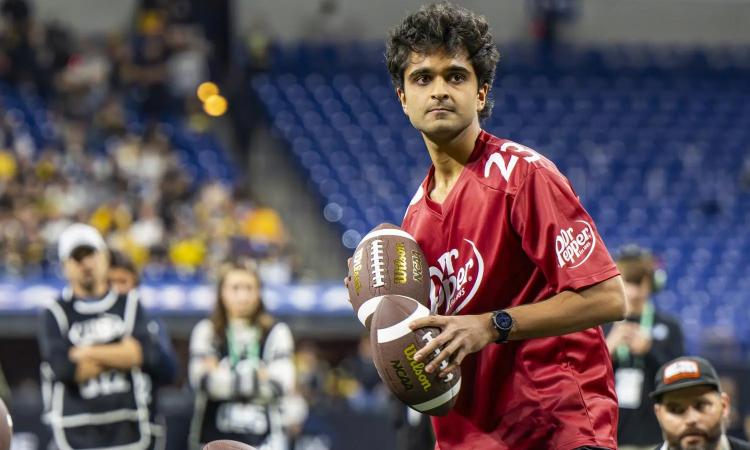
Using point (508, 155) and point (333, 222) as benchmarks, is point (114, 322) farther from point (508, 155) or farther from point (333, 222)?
point (333, 222)

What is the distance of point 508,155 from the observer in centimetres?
415

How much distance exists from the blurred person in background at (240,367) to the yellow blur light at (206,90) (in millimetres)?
13284

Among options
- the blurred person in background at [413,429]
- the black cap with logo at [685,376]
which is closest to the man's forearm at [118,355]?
the blurred person in background at [413,429]

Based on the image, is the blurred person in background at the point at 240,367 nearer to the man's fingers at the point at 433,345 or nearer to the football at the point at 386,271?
the football at the point at 386,271

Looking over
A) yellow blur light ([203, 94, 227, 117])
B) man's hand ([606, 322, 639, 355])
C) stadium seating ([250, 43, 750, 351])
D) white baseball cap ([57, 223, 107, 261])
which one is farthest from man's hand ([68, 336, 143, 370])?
yellow blur light ([203, 94, 227, 117])

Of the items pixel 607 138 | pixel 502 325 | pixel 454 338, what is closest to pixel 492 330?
pixel 502 325

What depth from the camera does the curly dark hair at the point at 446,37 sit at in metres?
4.11

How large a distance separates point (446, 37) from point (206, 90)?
56.6 feet

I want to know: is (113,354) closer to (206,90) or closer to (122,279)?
(122,279)

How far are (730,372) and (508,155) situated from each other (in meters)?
9.76

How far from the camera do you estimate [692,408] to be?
5793 mm

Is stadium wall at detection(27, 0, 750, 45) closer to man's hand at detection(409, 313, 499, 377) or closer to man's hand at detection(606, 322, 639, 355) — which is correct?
man's hand at detection(606, 322, 639, 355)

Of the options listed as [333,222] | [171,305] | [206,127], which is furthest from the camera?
[206,127]

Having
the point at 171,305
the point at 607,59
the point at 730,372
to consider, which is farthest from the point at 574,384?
the point at 607,59
